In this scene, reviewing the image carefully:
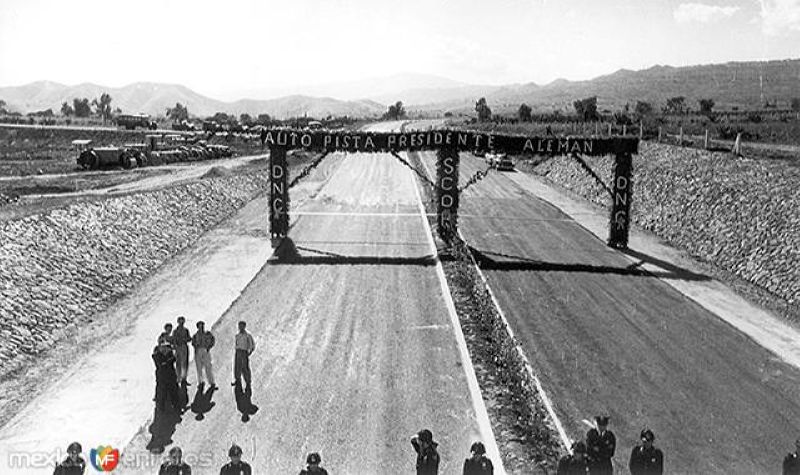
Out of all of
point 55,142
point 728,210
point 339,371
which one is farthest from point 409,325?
point 55,142

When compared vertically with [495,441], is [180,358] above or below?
above

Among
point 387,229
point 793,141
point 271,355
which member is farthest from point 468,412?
→ point 793,141

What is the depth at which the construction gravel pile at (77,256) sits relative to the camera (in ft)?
54.8

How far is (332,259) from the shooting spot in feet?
84.9

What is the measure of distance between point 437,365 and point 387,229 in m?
16.8

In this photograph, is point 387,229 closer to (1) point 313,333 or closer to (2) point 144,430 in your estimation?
(1) point 313,333

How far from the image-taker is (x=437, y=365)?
616 inches

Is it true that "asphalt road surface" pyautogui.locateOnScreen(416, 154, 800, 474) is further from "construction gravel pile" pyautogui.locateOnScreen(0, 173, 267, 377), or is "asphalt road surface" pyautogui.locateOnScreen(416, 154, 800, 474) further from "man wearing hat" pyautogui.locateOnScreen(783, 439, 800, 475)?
"construction gravel pile" pyautogui.locateOnScreen(0, 173, 267, 377)

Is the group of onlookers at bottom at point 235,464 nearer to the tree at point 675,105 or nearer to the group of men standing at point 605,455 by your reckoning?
the group of men standing at point 605,455

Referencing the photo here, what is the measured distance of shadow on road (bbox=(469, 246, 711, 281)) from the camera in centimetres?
2453

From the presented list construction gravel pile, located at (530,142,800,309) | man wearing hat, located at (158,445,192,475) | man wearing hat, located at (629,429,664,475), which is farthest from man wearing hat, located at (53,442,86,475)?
construction gravel pile, located at (530,142,800,309)

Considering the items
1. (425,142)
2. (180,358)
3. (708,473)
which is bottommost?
(708,473)

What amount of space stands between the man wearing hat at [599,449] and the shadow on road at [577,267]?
15.2 metres

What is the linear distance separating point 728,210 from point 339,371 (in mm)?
20578
